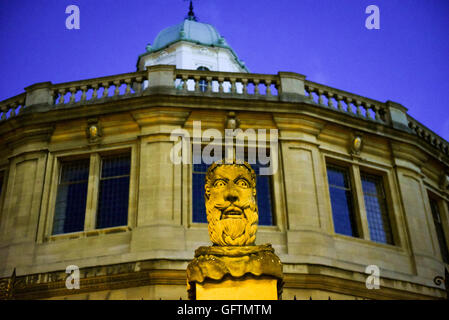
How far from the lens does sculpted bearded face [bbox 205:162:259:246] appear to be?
216 inches

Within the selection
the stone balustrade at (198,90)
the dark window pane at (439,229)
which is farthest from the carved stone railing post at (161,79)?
the dark window pane at (439,229)

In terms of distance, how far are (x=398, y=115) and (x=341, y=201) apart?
4130mm

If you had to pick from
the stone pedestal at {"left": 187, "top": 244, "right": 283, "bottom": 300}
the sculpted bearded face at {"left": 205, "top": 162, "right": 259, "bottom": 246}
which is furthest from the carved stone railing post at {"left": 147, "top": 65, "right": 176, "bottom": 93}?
the stone pedestal at {"left": 187, "top": 244, "right": 283, "bottom": 300}

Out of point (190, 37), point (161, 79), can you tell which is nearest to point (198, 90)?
point (161, 79)

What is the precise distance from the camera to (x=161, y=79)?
685 inches

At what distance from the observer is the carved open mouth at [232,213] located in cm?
561

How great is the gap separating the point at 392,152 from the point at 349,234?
3.36 metres

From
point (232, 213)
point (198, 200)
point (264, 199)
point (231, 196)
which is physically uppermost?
point (264, 199)

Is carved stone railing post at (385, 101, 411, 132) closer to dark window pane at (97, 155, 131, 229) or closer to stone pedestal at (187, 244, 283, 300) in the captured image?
dark window pane at (97, 155, 131, 229)

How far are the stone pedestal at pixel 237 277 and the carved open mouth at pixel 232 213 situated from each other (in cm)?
62

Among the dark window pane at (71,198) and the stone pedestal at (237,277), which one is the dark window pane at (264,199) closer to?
the dark window pane at (71,198)

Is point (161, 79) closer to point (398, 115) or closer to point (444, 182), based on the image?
point (398, 115)

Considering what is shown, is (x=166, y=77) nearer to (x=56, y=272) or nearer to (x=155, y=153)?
(x=155, y=153)
